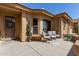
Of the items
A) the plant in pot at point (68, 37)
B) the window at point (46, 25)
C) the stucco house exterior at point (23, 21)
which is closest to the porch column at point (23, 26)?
the stucco house exterior at point (23, 21)

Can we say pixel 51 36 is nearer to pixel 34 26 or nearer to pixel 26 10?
pixel 34 26

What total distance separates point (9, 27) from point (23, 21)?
0.94 m

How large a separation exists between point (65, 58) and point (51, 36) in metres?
3.55

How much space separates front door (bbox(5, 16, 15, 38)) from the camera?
22.0ft

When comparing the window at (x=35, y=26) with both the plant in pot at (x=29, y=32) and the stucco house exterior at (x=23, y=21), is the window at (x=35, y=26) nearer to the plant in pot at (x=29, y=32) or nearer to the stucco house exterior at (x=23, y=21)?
the stucco house exterior at (x=23, y=21)

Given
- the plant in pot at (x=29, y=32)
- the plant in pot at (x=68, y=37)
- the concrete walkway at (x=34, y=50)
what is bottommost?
the concrete walkway at (x=34, y=50)

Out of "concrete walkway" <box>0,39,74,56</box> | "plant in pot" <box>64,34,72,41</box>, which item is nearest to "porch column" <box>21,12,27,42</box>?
"concrete walkway" <box>0,39,74,56</box>

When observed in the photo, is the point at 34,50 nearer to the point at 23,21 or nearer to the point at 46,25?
the point at 23,21

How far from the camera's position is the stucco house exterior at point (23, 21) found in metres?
6.41

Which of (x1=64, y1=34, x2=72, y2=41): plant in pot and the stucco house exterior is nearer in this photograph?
the stucco house exterior

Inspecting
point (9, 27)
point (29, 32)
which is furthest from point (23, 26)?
point (9, 27)

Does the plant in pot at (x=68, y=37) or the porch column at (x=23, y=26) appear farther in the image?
the plant in pot at (x=68, y=37)

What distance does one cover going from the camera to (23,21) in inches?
266

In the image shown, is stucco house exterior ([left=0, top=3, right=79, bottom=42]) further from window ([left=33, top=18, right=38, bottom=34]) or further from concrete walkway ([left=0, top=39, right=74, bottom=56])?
concrete walkway ([left=0, top=39, right=74, bottom=56])
